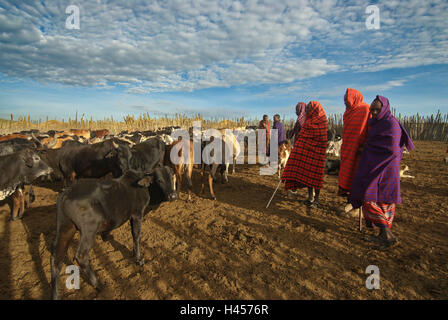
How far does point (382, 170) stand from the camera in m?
3.61

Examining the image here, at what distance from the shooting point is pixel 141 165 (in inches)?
232

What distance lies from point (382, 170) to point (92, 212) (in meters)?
4.32

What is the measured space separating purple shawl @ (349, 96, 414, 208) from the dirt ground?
911 millimetres

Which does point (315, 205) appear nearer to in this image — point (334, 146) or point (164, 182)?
point (164, 182)

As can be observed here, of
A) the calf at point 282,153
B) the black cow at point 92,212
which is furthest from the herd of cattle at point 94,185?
the calf at point 282,153

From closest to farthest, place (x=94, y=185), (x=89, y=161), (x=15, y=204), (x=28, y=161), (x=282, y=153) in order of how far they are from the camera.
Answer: (x=94, y=185) < (x=28, y=161) < (x=15, y=204) < (x=89, y=161) < (x=282, y=153)

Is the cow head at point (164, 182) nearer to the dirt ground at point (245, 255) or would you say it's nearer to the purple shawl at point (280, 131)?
the dirt ground at point (245, 255)

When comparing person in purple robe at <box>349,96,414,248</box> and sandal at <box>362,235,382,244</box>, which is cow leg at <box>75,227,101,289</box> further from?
sandal at <box>362,235,382,244</box>

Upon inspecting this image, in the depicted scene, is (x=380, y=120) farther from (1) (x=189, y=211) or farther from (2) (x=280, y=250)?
(1) (x=189, y=211)

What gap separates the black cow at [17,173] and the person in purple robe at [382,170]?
253 inches

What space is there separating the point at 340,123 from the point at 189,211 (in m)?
24.1

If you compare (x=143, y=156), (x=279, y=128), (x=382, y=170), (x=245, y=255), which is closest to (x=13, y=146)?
(x=143, y=156)
